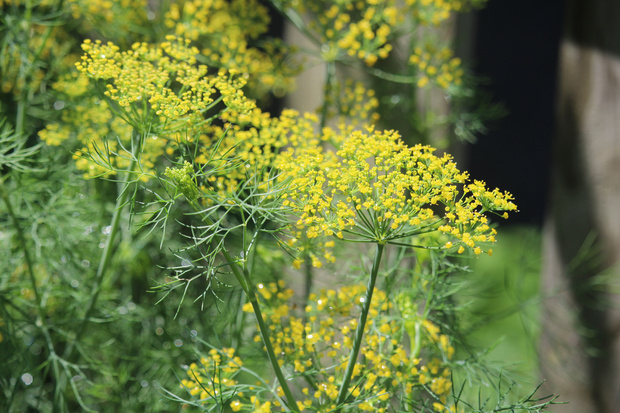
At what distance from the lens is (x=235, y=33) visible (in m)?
1.04

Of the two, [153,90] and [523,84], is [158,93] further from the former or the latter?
[523,84]

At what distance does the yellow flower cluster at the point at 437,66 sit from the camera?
99 cm

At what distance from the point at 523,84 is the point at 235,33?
226 centimetres

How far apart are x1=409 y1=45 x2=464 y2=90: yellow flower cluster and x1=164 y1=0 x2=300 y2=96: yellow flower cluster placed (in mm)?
215

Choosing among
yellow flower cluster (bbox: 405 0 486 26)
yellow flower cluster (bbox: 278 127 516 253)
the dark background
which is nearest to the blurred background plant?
yellow flower cluster (bbox: 405 0 486 26)

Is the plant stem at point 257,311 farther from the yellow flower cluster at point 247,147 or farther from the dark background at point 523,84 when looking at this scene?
the dark background at point 523,84

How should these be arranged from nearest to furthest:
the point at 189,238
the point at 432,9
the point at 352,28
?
the point at 189,238
the point at 352,28
the point at 432,9

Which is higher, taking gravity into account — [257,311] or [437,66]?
[437,66]

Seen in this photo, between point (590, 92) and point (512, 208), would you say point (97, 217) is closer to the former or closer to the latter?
point (512, 208)

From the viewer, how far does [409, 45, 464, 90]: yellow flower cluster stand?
99 centimetres

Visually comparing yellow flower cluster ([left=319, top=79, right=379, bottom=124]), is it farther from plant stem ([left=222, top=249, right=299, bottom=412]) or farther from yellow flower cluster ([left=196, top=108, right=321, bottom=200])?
plant stem ([left=222, top=249, right=299, bottom=412])

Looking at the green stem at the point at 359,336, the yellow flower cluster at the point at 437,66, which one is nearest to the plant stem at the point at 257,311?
the green stem at the point at 359,336

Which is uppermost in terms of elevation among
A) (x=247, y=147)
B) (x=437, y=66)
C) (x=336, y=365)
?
(x=437, y=66)

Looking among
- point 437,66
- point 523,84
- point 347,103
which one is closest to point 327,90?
point 347,103
